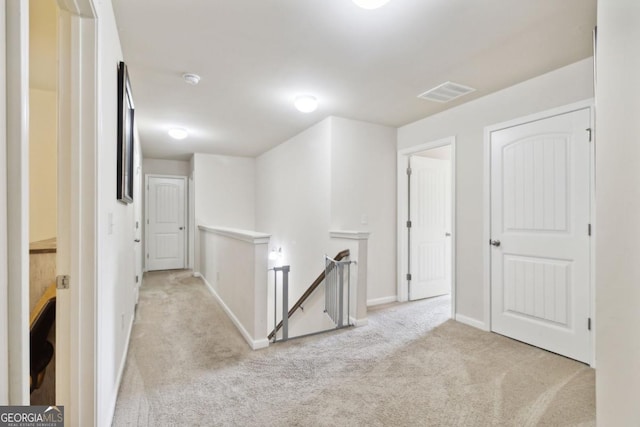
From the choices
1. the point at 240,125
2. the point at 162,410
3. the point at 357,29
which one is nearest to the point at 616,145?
the point at 357,29

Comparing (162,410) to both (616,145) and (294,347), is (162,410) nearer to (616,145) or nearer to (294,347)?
(294,347)

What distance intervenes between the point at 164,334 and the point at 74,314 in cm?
186

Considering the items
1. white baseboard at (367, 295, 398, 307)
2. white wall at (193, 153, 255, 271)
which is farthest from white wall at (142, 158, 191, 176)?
white baseboard at (367, 295, 398, 307)

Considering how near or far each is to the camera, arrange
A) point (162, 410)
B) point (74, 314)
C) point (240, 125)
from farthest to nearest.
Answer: point (240, 125)
point (162, 410)
point (74, 314)

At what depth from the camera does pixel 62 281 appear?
4.38 ft

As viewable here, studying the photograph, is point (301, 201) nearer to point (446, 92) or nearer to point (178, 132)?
point (178, 132)

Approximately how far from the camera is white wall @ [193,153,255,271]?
613 cm

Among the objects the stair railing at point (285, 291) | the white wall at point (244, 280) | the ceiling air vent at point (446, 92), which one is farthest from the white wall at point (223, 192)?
the ceiling air vent at point (446, 92)

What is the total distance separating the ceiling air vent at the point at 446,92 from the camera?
9.68ft

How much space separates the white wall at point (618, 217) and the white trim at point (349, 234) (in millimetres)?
2179

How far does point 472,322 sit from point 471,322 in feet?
0.04

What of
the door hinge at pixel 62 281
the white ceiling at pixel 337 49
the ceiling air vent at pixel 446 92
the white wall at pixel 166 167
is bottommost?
the door hinge at pixel 62 281

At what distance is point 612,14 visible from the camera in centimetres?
105

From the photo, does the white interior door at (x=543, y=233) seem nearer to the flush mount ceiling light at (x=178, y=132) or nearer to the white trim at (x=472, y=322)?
the white trim at (x=472, y=322)
